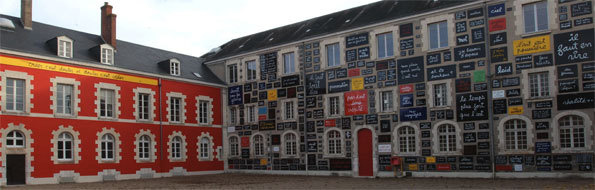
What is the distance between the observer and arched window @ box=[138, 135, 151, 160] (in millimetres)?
24484

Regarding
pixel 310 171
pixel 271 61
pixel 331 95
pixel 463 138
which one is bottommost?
pixel 310 171

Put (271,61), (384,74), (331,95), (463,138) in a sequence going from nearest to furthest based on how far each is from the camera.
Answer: (463,138), (384,74), (331,95), (271,61)

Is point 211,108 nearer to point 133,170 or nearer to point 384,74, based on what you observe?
point 133,170

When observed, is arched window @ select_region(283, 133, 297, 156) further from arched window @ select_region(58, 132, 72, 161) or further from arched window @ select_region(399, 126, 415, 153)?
arched window @ select_region(58, 132, 72, 161)

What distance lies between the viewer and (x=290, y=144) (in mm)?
25844

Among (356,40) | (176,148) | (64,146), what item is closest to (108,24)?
(176,148)

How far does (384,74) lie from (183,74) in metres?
10.7

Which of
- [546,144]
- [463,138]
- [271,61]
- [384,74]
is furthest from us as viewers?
[271,61]

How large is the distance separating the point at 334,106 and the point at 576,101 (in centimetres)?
999

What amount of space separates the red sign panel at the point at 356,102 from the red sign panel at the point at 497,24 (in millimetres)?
5837

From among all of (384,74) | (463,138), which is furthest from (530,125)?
(384,74)

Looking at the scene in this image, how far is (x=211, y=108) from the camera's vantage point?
2823cm

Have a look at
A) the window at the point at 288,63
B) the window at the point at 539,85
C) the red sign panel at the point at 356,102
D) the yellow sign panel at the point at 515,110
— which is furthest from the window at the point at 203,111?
the window at the point at 539,85

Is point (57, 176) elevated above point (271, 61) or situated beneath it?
situated beneath
